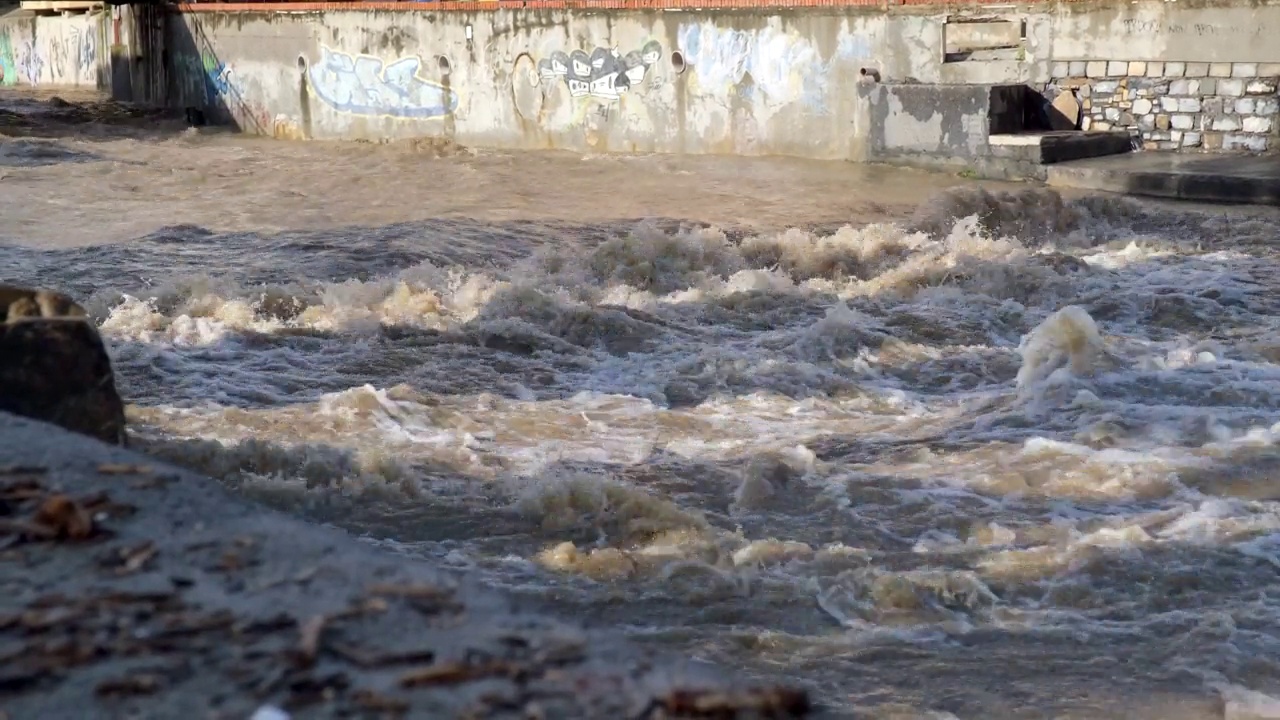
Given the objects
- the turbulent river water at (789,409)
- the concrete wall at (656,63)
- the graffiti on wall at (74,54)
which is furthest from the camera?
the graffiti on wall at (74,54)

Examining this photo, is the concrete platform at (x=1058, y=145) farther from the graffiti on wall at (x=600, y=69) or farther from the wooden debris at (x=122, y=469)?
the wooden debris at (x=122, y=469)

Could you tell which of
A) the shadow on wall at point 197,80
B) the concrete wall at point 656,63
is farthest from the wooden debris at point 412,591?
the shadow on wall at point 197,80

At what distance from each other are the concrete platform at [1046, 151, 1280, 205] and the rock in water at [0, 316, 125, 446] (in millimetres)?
11767

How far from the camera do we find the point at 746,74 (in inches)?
752

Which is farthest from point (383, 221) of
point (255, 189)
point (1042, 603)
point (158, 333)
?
point (1042, 603)

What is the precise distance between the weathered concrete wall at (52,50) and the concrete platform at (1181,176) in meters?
22.9

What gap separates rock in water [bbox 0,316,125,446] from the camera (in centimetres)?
496

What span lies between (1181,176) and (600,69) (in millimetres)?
8886

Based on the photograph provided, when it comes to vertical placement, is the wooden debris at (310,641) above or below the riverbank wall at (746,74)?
below

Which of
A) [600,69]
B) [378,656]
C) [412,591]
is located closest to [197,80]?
[600,69]

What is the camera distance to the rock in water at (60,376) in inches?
195

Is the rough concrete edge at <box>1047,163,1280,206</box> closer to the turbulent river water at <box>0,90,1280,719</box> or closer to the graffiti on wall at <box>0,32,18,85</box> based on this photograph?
the turbulent river water at <box>0,90,1280,719</box>

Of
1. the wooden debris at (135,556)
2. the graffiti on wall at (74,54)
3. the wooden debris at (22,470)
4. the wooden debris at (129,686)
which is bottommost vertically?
the wooden debris at (129,686)

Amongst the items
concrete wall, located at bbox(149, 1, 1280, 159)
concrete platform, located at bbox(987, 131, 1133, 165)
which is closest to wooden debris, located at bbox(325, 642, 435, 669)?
concrete platform, located at bbox(987, 131, 1133, 165)
